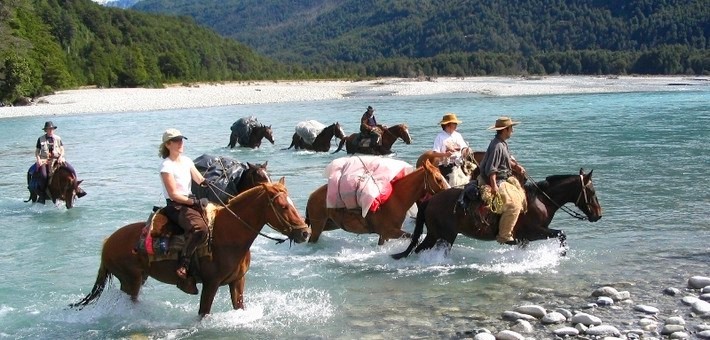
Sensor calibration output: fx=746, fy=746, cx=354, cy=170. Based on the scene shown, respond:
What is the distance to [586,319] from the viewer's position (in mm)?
8258

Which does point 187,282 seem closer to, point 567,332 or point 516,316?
point 516,316

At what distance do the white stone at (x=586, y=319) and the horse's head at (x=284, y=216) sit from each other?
124 inches

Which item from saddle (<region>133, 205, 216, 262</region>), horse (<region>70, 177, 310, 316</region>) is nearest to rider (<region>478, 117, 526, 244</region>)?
horse (<region>70, 177, 310, 316</region>)

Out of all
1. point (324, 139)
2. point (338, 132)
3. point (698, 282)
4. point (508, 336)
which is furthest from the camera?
point (324, 139)

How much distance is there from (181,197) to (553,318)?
4.35 m

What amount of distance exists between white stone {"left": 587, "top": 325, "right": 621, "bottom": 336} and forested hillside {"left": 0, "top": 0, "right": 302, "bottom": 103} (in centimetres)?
5946

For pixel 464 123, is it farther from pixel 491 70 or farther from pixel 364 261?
pixel 491 70

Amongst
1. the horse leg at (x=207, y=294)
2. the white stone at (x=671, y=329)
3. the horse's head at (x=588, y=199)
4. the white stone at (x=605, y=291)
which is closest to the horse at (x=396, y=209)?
the horse's head at (x=588, y=199)

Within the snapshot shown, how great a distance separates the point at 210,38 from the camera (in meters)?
169

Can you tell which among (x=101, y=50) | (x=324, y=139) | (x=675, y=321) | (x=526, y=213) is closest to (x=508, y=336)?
(x=675, y=321)

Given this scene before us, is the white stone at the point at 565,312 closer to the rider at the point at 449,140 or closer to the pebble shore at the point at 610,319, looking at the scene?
the pebble shore at the point at 610,319

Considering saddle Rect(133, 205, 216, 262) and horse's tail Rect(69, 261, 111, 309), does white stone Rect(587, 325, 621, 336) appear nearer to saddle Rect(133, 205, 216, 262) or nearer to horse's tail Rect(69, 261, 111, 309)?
saddle Rect(133, 205, 216, 262)

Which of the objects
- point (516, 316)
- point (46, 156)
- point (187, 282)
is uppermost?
point (46, 156)

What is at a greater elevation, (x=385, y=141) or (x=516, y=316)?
(x=385, y=141)
